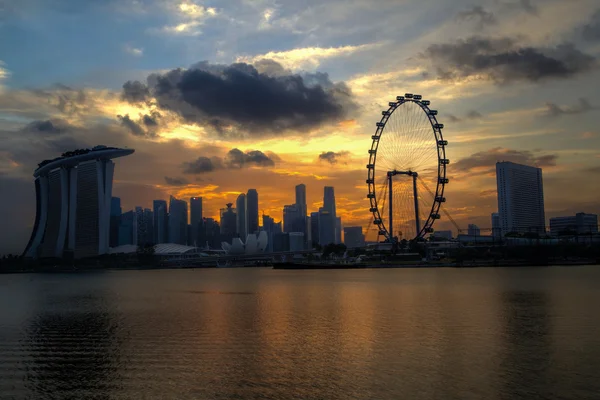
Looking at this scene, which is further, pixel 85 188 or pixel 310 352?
pixel 85 188

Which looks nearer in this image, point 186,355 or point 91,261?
point 186,355

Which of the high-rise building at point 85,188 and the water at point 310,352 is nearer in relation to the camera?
the water at point 310,352

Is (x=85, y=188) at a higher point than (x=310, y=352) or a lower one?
higher

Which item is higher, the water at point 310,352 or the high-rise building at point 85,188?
the high-rise building at point 85,188

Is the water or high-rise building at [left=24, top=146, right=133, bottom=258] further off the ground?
high-rise building at [left=24, top=146, right=133, bottom=258]

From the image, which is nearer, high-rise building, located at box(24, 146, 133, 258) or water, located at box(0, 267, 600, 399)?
water, located at box(0, 267, 600, 399)

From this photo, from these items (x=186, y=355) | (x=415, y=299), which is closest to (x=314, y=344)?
(x=186, y=355)

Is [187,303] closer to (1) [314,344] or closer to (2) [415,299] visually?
(2) [415,299]

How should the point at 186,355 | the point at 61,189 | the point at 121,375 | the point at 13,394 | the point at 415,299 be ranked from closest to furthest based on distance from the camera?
the point at 13,394 < the point at 121,375 < the point at 186,355 < the point at 415,299 < the point at 61,189
